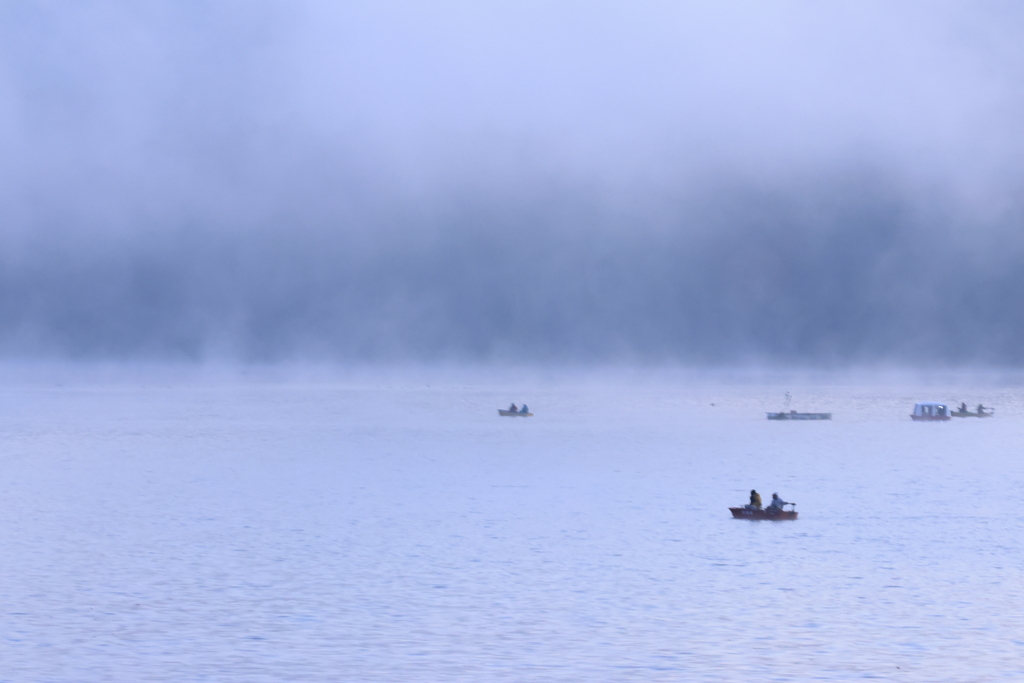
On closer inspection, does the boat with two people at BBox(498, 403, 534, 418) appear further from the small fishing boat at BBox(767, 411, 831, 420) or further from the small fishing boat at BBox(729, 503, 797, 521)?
the small fishing boat at BBox(729, 503, 797, 521)

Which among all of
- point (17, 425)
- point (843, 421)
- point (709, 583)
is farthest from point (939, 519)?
point (17, 425)

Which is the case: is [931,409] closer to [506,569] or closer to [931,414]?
[931,414]

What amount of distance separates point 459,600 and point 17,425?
11436cm

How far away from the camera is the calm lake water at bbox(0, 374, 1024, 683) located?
25266mm

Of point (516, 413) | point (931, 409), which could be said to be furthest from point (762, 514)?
point (931, 409)

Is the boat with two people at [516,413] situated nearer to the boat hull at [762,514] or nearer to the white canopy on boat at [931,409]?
the white canopy on boat at [931,409]

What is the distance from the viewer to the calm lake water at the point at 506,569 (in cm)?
2527

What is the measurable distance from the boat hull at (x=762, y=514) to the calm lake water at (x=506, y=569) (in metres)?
0.74

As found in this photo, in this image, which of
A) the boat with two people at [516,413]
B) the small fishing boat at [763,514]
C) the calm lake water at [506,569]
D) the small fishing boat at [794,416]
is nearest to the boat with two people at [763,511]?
the small fishing boat at [763,514]

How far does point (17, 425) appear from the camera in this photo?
132 meters

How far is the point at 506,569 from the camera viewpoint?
36500 millimetres

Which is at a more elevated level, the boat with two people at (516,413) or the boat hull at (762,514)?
the boat with two people at (516,413)

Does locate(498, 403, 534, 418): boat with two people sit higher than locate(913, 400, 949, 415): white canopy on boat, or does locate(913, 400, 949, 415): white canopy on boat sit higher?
locate(913, 400, 949, 415): white canopy on boat

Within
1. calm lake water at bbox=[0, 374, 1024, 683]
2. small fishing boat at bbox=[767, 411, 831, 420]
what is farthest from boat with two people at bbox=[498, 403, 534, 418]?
calm lake water at bbox=[0, 374, 1024, 683]
